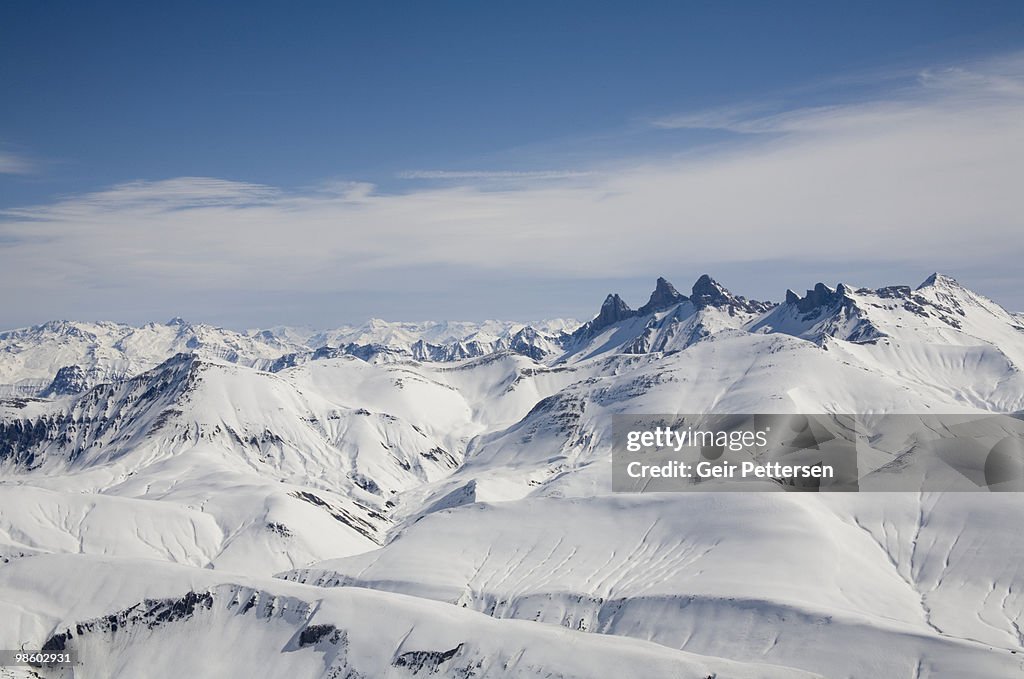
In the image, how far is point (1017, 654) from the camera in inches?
6432

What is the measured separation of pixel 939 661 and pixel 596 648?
6523 cm

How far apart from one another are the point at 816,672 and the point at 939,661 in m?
22.9

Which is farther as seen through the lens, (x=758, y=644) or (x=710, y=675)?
(x=758, y=644)

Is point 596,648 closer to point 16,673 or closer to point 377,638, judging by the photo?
point 377,638

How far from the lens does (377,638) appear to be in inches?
7707

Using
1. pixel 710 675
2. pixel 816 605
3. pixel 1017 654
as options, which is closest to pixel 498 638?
pixel 710 675

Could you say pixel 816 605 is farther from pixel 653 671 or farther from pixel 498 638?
pixel 498 638

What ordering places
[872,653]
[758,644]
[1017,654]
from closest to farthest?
1. [1017,654]
2. [872,653]
3. [758,644]

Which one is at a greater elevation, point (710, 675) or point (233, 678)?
point (710, 675)

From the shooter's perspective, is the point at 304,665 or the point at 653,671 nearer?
the point at 653,671

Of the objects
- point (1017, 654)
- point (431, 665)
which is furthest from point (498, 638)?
point (1017, 654)

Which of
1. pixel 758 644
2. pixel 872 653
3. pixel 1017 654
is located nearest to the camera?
pixel 1017 654

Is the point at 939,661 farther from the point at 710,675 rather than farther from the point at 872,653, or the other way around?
the point at 710,675

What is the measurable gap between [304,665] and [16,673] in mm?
63687
